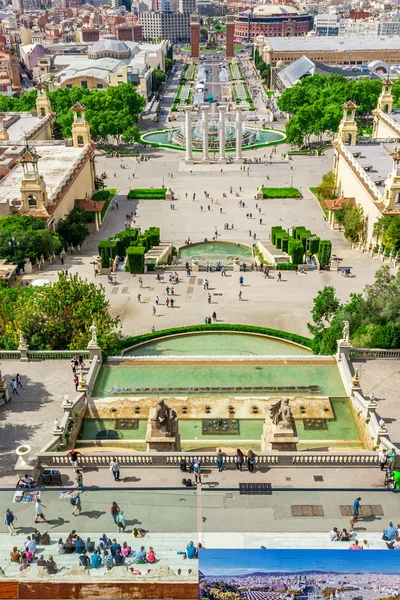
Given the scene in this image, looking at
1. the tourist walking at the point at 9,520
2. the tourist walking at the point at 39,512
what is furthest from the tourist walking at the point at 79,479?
the tourist walking at the point at 9,520

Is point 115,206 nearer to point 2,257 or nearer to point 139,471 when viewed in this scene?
point 2,257

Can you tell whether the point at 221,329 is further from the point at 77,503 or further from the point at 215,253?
the point at 77,503

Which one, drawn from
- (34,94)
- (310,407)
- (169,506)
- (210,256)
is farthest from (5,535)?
(34,94)

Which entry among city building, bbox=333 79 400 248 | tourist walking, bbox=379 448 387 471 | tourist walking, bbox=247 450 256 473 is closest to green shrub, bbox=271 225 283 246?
city building, bbox=333 79 400 248

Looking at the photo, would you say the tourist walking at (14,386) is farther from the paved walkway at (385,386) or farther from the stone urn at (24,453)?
the paved walkway at (385,386)

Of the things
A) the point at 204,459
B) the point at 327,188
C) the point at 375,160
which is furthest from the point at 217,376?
the point at 327,188
